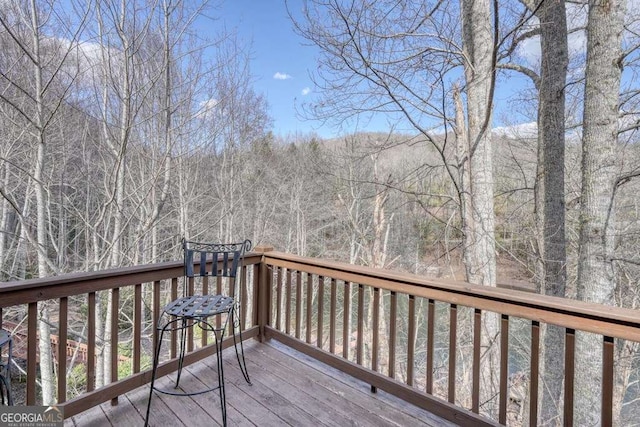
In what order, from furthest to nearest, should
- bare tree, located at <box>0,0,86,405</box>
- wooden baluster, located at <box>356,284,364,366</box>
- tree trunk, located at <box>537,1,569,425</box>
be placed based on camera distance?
tree trunk, located at <box>537,1,569,425</box>, bare tree, located at <box>0,0,86,405</box>, wooden baluster, located at <box>356,284,364,366</box>

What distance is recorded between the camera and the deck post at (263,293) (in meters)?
3.00

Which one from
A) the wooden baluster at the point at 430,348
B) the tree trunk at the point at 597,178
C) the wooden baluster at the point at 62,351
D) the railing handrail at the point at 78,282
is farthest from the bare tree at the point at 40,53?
the tree trunk at the point at 597,178

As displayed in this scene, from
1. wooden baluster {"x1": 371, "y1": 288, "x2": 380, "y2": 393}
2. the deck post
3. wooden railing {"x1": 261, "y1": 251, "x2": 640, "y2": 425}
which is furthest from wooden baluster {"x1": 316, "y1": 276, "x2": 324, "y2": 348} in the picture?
the deck post

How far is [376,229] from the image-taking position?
905 cm

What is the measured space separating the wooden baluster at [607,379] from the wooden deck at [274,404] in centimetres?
79

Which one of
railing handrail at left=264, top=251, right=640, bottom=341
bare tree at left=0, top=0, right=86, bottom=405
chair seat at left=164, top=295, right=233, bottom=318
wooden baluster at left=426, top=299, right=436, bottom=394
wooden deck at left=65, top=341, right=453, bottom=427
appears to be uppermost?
bare tree at left=0, top=0, right=86, bottom=405

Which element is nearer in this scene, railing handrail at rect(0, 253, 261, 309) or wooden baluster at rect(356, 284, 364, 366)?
railing handrail at rect(0, 253, 261, 309)

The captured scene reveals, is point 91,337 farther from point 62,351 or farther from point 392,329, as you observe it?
point 392,329

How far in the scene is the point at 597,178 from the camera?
10.8ft

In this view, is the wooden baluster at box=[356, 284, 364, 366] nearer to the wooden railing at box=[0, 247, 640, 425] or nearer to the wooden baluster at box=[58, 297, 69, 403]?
the wooden railing at box=[0, 247, 640, 425]

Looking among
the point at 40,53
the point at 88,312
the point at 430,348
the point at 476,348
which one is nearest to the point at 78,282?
the point at 88,312

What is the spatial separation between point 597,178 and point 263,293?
11.8 feet

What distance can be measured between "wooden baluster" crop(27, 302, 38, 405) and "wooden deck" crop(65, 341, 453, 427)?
28cm

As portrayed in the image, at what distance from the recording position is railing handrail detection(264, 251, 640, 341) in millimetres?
1380
